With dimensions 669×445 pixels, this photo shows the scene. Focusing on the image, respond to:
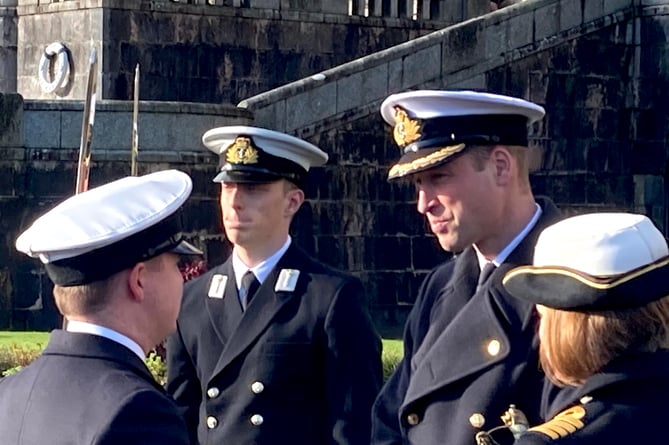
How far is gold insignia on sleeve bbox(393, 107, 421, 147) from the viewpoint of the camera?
15.3 ft

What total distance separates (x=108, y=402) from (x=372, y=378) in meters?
2.00

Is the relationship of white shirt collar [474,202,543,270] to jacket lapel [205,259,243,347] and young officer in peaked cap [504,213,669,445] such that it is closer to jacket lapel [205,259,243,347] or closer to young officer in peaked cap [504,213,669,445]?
young officer in peaked cap [504,213,669,445]

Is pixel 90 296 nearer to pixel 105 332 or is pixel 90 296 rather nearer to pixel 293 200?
pixel 105 332

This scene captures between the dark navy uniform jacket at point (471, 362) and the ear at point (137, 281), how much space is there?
0.91m

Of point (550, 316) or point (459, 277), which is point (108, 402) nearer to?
point (550, 316)

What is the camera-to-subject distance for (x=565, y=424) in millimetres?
3414

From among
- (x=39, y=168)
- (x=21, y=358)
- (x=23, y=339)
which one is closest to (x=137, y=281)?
(x=21, y=358)

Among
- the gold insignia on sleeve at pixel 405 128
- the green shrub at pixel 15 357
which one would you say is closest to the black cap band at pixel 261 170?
the gold insignia on sleeve at pixel 405 128

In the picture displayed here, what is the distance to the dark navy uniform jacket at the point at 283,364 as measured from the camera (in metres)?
5.50

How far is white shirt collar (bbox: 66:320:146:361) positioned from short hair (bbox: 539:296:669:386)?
3.13ft

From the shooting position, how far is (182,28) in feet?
55.0

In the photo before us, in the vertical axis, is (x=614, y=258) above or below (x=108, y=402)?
above

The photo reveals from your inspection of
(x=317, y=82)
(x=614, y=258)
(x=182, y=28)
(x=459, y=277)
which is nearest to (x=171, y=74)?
(x=182, y=28)

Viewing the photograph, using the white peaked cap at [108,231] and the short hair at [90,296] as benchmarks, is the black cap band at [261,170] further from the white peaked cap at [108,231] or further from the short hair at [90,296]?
the short hair at [90,296]
